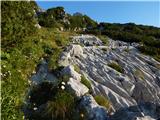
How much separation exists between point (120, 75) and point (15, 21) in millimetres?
7335

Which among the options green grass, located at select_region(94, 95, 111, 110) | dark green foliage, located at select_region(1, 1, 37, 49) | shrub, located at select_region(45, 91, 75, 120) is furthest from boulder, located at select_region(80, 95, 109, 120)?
dark green foliage, located at select_region(1, 1, 37, 49)

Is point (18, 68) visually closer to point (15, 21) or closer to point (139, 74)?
point (15, 21)

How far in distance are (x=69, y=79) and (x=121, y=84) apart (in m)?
5.01

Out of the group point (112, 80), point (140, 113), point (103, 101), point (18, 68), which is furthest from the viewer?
point (112, 80)

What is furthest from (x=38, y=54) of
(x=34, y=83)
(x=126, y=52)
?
(x=126, y=52)

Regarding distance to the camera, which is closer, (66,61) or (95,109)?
(95,109)

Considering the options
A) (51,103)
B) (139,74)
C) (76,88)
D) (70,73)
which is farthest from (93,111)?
(139,74)

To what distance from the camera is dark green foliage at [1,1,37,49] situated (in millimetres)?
18203

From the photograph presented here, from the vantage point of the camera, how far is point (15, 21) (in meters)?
19.0

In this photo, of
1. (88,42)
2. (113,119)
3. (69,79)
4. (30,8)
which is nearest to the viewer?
(113,119)

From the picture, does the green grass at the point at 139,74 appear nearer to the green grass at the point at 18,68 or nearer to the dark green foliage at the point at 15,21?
the green grass at the point at 18,68

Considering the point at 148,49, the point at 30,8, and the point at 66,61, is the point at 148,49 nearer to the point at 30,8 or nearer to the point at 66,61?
the point at 66,61

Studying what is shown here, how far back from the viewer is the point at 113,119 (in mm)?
13945

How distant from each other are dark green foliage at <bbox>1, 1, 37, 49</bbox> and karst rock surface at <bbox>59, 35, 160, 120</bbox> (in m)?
2.93
